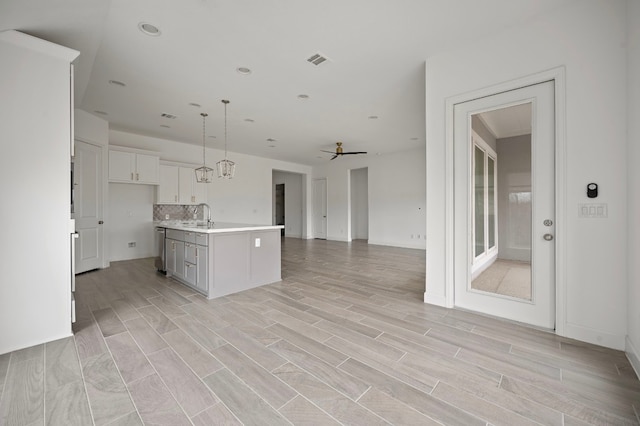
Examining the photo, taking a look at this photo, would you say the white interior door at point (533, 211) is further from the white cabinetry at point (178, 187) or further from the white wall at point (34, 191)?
the white cabinetry at point (178, 187)

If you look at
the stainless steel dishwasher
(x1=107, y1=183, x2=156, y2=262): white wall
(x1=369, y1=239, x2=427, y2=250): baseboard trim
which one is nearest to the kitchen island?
the stainless steel dishwasher

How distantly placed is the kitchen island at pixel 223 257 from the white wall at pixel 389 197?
5.09 meters

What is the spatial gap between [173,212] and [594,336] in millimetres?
7696

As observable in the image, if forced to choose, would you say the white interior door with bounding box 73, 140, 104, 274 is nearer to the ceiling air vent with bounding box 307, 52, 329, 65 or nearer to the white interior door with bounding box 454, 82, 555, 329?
the ceiling air vent with bounding box 307, 52, 329, 65

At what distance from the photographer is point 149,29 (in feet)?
8.71

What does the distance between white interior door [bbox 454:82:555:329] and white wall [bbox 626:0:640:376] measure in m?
0.46

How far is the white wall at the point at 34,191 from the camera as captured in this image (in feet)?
7.04

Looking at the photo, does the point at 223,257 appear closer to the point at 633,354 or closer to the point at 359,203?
the point at 633,354

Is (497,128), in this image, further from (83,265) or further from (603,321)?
(83,265)

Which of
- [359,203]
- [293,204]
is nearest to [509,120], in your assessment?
[359,203]

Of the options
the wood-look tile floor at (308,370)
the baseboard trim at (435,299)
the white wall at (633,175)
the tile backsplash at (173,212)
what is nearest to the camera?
the wood-look tile floor at (308,370)

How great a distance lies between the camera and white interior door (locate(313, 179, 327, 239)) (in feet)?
33.6

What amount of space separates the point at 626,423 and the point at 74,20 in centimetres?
485

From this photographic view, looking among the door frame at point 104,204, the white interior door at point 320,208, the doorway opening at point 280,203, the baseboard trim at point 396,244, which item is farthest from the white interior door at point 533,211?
the doorway opening at point 280,203
